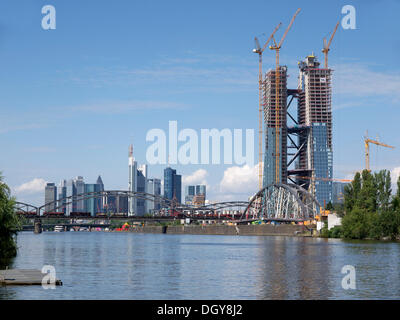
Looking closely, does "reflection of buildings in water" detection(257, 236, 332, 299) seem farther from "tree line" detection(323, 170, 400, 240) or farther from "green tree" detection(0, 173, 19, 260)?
"tree line" detection(323, 170, 400, 240)

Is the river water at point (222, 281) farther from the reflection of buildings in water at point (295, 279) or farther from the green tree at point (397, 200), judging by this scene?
the green tree at point (397, 200)

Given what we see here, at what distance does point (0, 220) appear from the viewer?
66250 millimetres

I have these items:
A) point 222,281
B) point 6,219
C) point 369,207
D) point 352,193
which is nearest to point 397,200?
point 369,207

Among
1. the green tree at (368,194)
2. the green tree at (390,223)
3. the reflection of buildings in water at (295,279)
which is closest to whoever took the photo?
the reflection of buildings in water at (295,279)

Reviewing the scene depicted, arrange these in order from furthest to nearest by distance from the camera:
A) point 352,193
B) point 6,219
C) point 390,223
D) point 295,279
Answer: point 352,193 < point 390,223 < point 6,219 < point 295,279

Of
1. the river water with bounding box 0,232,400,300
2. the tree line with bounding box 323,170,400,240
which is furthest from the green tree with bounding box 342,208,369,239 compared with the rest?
the river water with bounding box 0,232,400,300

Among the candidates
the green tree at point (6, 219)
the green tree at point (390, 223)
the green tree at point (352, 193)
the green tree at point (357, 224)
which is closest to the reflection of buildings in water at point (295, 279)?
the green tree at point (6, 219)

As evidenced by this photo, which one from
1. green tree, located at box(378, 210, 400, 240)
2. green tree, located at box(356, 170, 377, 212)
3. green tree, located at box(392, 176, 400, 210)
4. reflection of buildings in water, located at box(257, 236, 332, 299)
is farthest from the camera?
green tree, located at box(356, 170, 377, 212)

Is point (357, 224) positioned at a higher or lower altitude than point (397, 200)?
lower

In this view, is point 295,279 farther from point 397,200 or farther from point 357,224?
point 357,224

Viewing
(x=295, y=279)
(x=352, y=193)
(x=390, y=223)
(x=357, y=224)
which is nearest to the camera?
(x=295, y=279)

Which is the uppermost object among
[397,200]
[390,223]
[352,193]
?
[352,193]
